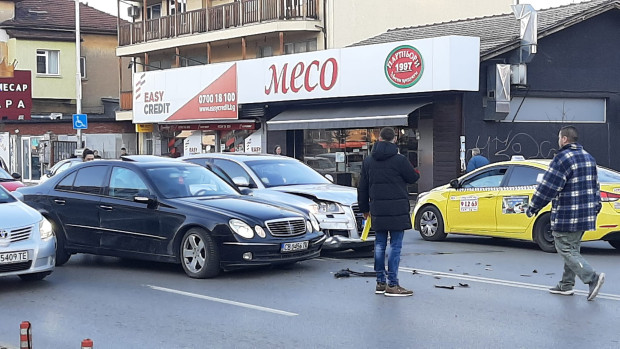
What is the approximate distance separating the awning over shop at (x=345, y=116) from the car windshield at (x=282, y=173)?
8981 millimetres

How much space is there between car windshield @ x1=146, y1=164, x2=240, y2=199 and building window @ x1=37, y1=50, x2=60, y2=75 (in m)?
36.7

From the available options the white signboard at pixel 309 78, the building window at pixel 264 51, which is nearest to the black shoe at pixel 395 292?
the white signboard at pixel 309 78

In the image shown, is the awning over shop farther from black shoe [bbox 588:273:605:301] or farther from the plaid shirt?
black shoe [bbox 588:273:605:301]

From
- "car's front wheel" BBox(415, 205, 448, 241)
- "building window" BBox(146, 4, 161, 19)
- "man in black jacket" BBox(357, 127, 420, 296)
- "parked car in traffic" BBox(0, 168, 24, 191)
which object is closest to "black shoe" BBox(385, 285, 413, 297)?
"man in black jacket" BBox(357, 127, 420, 296)

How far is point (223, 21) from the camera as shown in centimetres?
3431


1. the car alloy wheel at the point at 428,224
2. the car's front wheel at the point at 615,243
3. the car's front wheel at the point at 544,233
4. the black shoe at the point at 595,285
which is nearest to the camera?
the black shoe at the point at 595,285

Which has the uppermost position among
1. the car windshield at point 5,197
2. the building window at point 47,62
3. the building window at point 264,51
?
the building window at point 47,62

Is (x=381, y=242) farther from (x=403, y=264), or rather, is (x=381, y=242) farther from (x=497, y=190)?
(x=497, y=190)

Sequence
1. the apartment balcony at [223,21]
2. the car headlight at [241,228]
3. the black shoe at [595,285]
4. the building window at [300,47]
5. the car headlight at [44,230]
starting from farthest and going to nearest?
the building window at [300,47] → the apartment balcony at [223,21] → the car headlight at [241,228] → the car headlight at [44,230] → the black shoe at [595,285]

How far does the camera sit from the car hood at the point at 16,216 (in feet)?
33.7

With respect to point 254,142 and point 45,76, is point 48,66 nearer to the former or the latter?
point 45,76

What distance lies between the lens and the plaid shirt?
31.0ft

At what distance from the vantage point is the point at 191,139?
34375 mm

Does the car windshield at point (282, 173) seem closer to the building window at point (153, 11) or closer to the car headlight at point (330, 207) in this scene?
the car headlight at point (330, 207)
